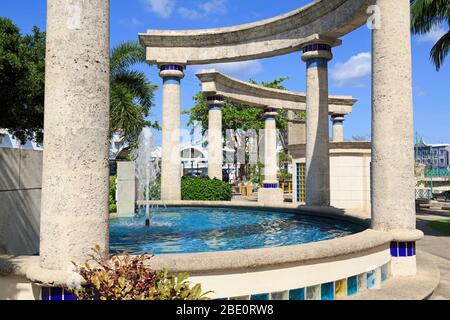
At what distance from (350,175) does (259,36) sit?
9.34 m

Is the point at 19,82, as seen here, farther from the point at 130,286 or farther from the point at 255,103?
the point at 255,103

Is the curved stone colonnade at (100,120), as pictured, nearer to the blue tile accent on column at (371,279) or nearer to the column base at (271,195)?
the blue tile accent on column at (371,279)

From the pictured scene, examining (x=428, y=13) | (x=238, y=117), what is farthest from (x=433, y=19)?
(x=238, y=117)

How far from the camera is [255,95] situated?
2712 centimetres

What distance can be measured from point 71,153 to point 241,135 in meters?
39.5

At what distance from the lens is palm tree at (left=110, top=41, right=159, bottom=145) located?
23641mm

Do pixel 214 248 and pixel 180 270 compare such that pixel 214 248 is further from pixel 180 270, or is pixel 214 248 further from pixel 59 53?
pixel 59 53

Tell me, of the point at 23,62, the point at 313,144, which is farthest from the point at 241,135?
the point at 23,62

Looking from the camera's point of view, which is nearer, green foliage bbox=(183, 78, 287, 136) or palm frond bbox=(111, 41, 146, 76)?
palm frond bbox=(111, 41, 146, 76)

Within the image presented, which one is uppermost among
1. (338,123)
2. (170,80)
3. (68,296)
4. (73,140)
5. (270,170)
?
(170,80)

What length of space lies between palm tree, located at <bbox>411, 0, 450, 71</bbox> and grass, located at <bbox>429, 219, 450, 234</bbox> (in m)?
7.92

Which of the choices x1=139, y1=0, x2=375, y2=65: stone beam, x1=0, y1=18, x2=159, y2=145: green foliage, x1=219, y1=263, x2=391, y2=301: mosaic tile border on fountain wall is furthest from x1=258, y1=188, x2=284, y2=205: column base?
x1=219, y1=263, x2=391, y2=301: mosaic tile border on fountain wall

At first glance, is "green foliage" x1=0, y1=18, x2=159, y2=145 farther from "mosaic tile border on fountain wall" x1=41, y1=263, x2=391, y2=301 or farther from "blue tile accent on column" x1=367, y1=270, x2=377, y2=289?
"blue tile accent on column" x1=367, y1=270, x2=377, y2=289

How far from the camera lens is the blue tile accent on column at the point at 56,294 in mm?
4961
